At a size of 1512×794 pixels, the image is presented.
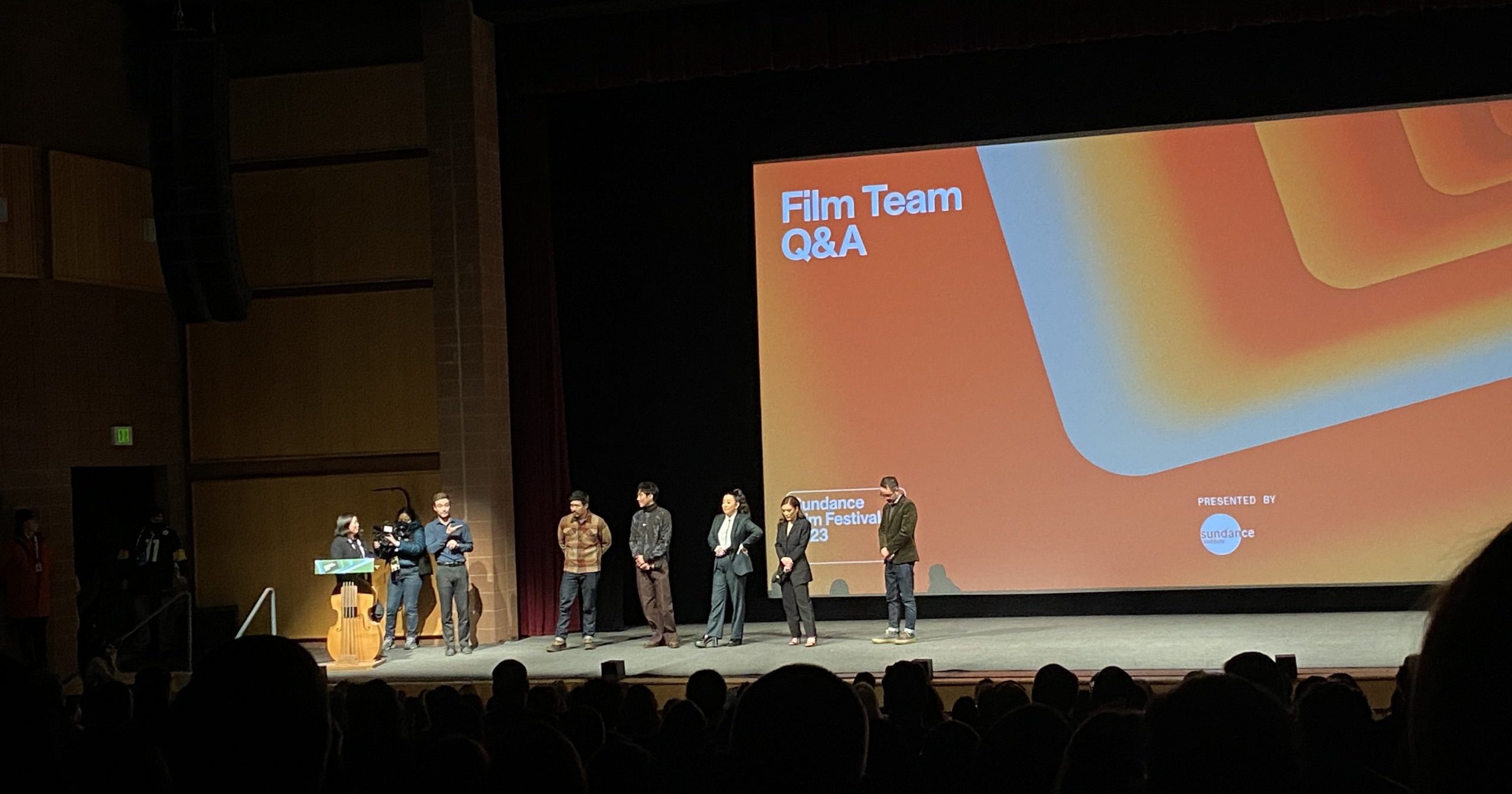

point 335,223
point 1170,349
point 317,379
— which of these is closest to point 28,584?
point 317,379

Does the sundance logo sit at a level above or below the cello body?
above

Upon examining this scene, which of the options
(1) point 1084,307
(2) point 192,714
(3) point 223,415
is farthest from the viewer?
(3) point 223,415

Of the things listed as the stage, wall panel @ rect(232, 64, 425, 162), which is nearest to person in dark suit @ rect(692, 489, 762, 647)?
the stage

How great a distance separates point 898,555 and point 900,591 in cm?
34

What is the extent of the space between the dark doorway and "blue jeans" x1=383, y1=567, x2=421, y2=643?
5.89ft

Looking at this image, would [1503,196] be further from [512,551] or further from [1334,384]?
[512,551]

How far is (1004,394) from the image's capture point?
12.4 metres

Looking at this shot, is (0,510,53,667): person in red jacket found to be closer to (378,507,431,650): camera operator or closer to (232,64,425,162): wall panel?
(378,507,431,650): camera operator

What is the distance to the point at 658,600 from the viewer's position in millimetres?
11789

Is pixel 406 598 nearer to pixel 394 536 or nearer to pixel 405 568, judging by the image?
pixel 405 568

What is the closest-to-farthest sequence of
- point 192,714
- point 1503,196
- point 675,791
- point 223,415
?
point 192,714 < point 675,791 < point 1503,196 < point 223,415

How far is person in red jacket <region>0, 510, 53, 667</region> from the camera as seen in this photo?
1073cm

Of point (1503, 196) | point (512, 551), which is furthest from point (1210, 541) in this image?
point (512, 551)

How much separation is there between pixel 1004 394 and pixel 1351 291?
9.60 ft
